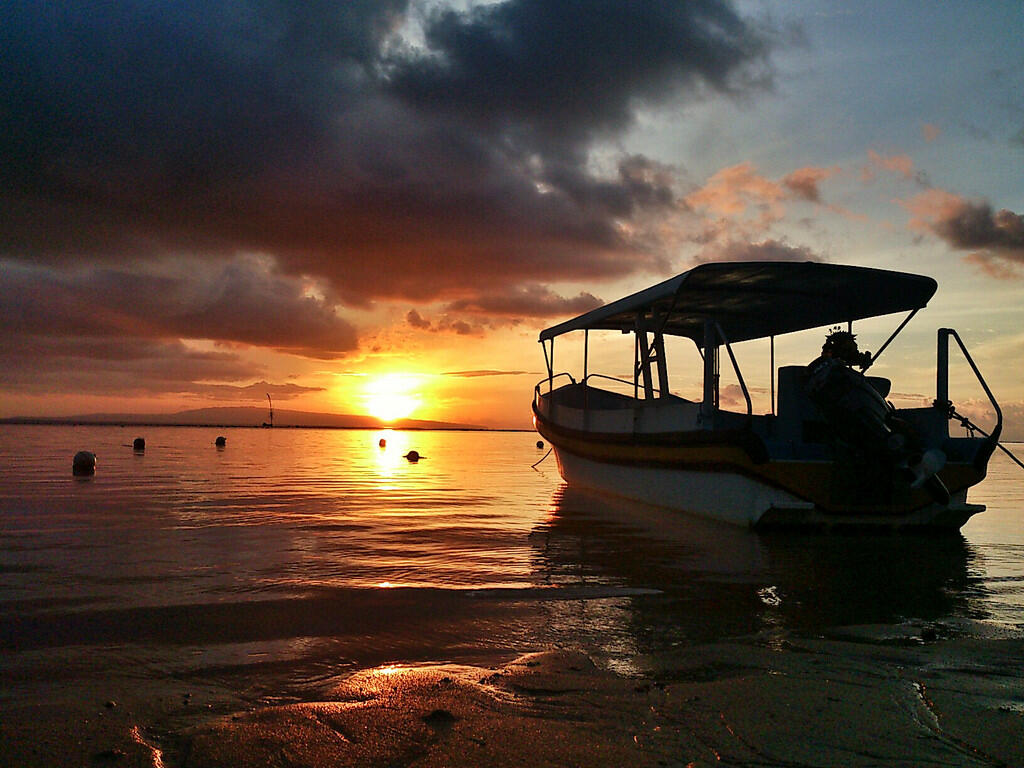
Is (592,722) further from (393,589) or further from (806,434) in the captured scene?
(806,434)

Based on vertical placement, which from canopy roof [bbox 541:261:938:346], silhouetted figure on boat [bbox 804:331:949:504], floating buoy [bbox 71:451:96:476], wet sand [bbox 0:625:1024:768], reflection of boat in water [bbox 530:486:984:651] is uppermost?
canopy roof [bbox 541:261:938:346]

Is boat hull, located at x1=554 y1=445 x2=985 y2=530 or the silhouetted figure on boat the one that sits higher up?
the silhouetted figure on boat

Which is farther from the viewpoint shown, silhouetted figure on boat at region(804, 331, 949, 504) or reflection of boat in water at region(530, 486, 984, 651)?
silhouetted figure on boat at region(804, 331, 949, 504)

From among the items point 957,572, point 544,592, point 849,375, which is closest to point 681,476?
point 849,375

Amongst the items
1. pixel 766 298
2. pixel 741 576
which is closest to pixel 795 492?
pixel 741 576

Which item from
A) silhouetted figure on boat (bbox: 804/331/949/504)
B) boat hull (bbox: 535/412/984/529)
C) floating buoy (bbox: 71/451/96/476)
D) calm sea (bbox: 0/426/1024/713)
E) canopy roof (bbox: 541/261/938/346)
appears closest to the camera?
calm sea (bbox: 0/426/1024/713)

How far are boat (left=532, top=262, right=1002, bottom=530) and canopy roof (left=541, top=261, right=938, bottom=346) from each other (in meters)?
0.04

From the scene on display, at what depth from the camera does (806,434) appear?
1173 cm

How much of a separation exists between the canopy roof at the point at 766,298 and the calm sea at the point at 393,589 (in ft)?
13.8

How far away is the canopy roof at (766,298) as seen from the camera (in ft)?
40.0

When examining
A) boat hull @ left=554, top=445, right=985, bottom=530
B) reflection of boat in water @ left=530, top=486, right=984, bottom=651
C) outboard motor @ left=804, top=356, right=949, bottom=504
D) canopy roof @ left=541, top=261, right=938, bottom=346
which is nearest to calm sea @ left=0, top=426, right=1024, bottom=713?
reflection of boat in water @ left=530, top=486, right=984, bottom=651

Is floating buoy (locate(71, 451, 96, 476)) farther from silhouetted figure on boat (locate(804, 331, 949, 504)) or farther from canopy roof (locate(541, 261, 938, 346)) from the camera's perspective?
silhouetted figure on boat (locate(804, 331, 949, 504))

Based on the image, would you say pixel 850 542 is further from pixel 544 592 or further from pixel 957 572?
pixel 544 592

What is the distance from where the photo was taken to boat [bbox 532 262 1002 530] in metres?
10.3
